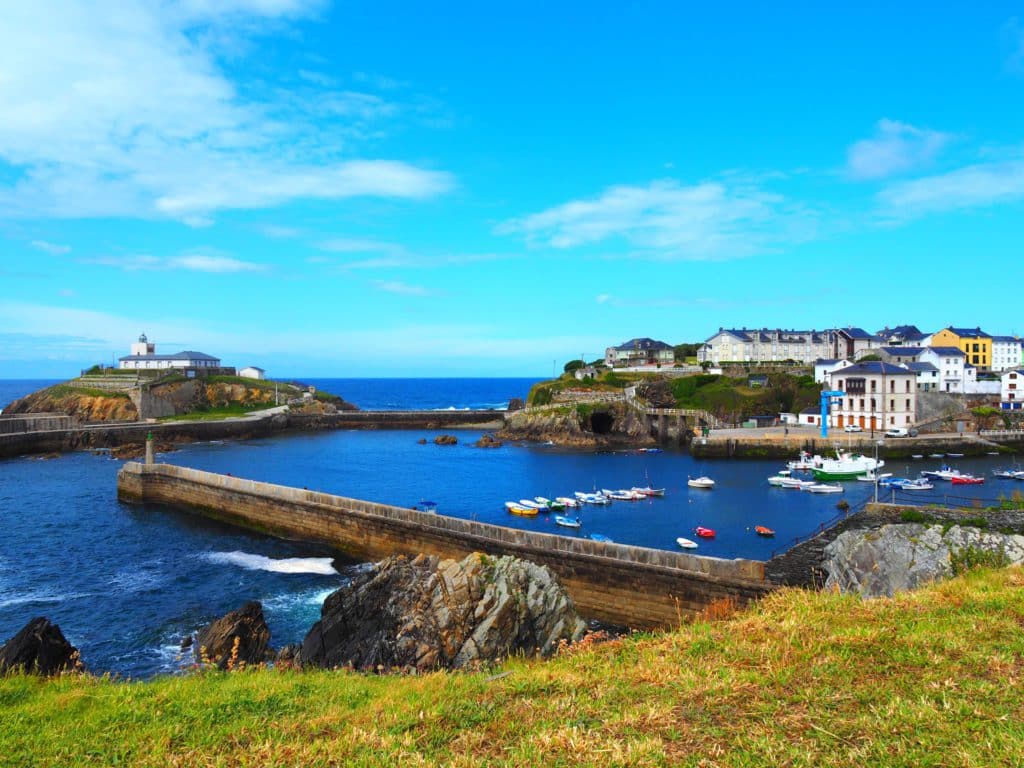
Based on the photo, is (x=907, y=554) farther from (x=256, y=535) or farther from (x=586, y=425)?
(x=586, y=425)

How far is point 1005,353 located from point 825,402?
5832 cm

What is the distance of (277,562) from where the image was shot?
34.9 m

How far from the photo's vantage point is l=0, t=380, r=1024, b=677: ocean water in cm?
2709

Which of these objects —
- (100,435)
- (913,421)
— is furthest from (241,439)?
(913,421)

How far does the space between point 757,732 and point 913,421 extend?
85.2m

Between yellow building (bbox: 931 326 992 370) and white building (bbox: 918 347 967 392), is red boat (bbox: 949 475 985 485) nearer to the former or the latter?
white building (bbox: 918 347 967 392)

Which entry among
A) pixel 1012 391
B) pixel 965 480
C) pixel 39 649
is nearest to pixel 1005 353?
pixel 1012 391

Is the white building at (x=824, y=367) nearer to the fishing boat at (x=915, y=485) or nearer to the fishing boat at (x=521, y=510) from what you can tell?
the fishing boat at (x=915, y=485)

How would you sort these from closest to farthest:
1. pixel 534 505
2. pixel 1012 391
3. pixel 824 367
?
pixel 534 505 < pixel 1012 391 < pixel 824 367

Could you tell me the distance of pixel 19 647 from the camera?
1823 cm

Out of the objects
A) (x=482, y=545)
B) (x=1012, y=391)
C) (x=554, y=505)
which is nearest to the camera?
(x=482, y=545)

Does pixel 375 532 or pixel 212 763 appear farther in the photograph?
pixel 375 532

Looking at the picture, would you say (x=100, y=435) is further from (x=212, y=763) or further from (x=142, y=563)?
(x=212, y=763)

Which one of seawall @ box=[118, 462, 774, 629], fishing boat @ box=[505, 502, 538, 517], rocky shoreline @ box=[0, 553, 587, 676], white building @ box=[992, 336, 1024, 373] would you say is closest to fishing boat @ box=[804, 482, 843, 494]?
fishing boat @ box=[505, 502, 538, 517]
